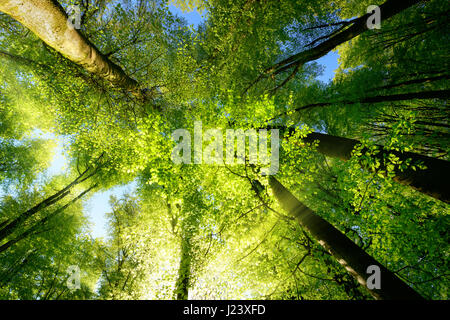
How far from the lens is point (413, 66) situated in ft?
17.6

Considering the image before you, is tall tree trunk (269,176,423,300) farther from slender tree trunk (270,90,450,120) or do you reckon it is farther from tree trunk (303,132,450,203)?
slender tree trunk (270,90,450,120)

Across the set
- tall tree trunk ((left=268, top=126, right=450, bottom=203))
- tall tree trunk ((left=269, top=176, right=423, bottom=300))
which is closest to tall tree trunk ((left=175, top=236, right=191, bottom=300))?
tall tree trunk ((left=269, top=176, right=423, bottom=300))

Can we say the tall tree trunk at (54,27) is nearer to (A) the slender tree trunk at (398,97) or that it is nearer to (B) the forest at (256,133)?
(B) the forest at (256,133)

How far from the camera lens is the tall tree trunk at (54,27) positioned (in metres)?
3.08

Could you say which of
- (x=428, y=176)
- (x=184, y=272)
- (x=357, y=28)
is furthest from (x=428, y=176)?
(x=184, y=272)

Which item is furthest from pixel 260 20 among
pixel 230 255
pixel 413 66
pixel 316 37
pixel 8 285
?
pixel 8 285

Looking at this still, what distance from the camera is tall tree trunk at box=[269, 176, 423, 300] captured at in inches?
128

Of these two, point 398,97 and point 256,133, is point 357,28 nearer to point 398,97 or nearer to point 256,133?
point 398,97

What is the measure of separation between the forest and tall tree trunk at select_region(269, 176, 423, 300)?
34mm

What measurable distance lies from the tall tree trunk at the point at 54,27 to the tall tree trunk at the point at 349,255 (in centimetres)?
730

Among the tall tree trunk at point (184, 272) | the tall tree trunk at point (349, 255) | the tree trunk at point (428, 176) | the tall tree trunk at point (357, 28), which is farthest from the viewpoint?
the tall tree trunk at point (184, 272)

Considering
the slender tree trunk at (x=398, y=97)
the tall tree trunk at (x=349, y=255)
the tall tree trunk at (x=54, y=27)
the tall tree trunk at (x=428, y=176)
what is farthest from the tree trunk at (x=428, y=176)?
the tall tree trunk at (x=54, y=27)
